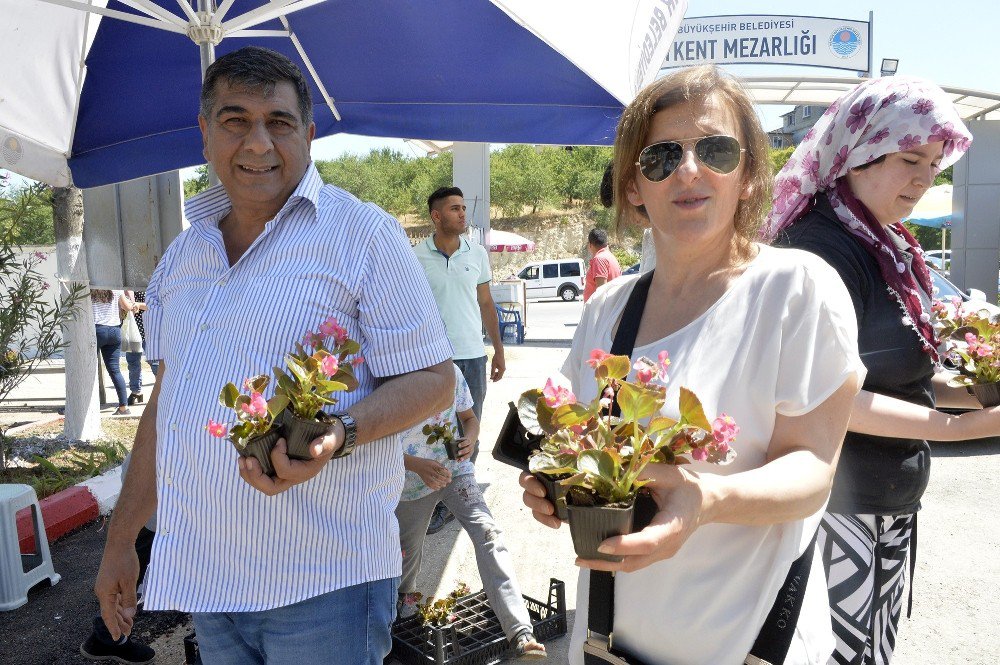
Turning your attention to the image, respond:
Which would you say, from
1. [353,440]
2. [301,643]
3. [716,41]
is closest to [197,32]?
[353,440]

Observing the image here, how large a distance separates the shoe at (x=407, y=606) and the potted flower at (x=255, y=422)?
2118 millimetres

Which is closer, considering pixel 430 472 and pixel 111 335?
pixel 430 472

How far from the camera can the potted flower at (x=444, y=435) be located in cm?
337

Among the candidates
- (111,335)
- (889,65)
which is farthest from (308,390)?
(889,65)

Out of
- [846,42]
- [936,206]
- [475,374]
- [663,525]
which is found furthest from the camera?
[846,42]

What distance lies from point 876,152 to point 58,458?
6409mm

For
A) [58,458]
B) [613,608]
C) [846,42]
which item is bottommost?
[58,458]

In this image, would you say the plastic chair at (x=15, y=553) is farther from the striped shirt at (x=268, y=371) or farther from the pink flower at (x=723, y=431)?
the pink flower at (x=723, y=431)

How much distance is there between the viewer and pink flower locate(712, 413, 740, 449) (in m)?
1.13

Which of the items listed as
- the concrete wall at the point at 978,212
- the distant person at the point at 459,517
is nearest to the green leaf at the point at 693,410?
the distant person at the point at 459,517

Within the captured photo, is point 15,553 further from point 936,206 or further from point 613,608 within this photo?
point 936,206

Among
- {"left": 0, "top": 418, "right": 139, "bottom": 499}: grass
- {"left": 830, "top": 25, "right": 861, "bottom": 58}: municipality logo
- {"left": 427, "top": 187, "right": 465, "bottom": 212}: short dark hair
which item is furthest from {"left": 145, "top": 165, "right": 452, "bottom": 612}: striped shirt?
{"left": 830, "top": 25, "right": 861, "bottom": 58}: municipality logo

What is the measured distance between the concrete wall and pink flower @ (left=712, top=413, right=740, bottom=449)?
14203 mm

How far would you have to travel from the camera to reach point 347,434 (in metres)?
1.61
